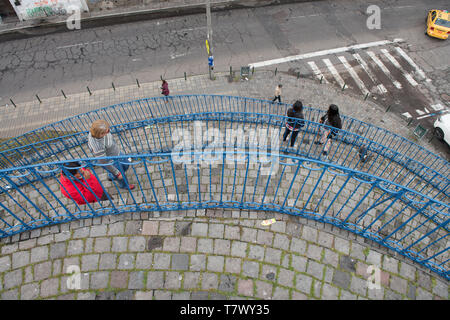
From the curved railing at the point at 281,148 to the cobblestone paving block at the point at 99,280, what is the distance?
4.15 metres

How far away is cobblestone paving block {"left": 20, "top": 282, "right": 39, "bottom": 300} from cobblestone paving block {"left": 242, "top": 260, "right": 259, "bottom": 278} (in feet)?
13.3

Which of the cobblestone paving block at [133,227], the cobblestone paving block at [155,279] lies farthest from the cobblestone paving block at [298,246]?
the cobblestone paving block at [133,227]

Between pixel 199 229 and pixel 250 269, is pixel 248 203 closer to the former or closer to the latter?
pixel 199 229

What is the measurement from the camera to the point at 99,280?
562cm

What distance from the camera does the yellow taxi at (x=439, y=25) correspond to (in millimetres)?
15477

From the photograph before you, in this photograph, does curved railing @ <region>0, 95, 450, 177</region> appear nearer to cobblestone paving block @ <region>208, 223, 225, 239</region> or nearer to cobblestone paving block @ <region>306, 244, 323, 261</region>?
cobblestone paving block @ <region>208, 223, 225, 239</region>

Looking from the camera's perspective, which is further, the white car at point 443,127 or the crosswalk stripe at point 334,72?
the crosswalk stripe at point 334,72

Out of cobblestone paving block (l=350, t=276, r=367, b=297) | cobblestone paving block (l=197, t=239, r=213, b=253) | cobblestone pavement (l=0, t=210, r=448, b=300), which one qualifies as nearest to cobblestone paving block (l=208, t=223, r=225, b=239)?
cobblestone pavement (l=0, t=210, r=448, b=300)

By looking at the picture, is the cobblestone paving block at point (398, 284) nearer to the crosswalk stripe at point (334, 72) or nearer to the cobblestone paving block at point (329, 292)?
the cobblestone paving block at point (329, 292)

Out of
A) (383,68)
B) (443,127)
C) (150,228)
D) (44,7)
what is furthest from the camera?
(44,7)

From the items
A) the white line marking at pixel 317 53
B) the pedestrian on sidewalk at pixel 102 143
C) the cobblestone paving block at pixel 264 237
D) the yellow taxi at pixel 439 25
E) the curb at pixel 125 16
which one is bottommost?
the cobblestone paving block at pixel 264 237

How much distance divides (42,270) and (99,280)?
48.1 inches

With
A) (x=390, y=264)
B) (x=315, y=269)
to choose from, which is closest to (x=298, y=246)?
(x=315, y=269)

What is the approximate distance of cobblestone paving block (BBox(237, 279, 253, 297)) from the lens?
5546mm
